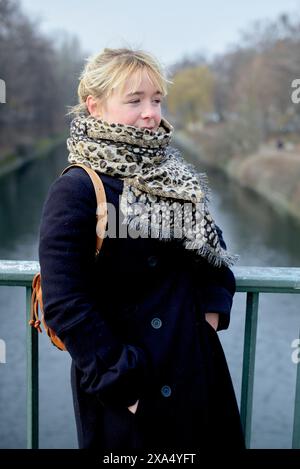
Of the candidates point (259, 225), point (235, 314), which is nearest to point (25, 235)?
point (259, 225)

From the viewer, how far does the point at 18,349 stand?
37.3 ft

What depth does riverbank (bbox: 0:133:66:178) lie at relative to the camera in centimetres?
3565

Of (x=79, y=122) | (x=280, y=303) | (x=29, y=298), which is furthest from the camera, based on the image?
(x=280, y=303)

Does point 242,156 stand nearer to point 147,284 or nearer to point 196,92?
point 196,92

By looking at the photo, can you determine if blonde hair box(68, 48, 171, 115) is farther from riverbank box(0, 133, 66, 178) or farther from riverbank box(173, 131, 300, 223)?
riverbank box(0, 133, 66, 178)

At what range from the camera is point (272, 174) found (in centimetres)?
2792

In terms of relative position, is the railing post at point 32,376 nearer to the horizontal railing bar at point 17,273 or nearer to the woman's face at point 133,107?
the horizontal railing bar at point 17,273

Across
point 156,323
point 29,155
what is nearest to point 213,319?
point 156,323

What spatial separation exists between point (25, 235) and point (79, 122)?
18.9 metres

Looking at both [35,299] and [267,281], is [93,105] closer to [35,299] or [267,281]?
[35,299]

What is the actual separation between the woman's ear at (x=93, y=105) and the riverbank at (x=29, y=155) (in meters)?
33.0

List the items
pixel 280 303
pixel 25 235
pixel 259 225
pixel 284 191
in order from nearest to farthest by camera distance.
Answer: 1. pixel 280 303
2. pixel 25 235
3. pixel 259 225
4. pixel 284 191

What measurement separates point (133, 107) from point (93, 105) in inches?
4.5

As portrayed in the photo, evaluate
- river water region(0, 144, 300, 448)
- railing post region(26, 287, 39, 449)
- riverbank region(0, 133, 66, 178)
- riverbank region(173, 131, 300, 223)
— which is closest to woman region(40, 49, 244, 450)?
railing post region(26, 287, 39, 449)
